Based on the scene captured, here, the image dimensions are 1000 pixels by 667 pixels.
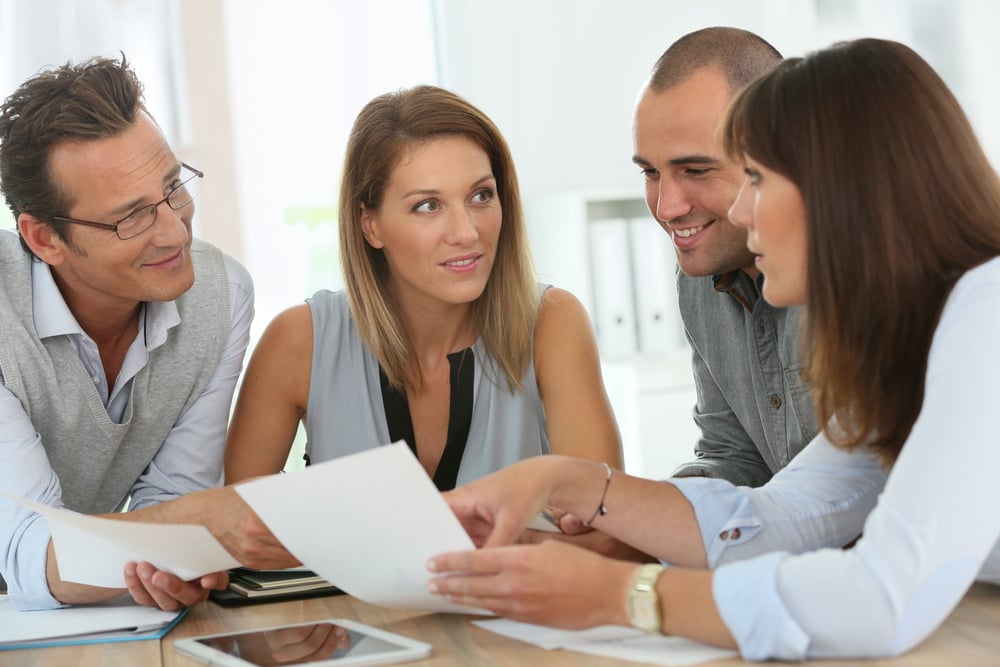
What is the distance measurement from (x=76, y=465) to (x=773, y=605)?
1.42 meters

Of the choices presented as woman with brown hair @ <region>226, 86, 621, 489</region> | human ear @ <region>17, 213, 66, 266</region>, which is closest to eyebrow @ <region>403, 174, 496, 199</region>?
woman with brown hair @ <region>226, 86, 621, 489</region>

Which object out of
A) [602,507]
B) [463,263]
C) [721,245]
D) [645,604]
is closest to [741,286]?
[721,245]

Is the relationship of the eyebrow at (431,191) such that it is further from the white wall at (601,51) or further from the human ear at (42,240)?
the white wall at (601,51)

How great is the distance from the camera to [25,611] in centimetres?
156

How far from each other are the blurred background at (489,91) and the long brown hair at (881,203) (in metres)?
3.02

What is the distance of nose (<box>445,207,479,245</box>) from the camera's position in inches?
82.5

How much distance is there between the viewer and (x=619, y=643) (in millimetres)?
1094

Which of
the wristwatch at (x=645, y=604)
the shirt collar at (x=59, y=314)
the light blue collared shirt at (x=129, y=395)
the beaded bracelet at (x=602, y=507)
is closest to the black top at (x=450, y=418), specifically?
the light blue collared shirt at (x=129, y=395)

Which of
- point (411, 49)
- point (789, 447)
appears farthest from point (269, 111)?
point (789, 447)

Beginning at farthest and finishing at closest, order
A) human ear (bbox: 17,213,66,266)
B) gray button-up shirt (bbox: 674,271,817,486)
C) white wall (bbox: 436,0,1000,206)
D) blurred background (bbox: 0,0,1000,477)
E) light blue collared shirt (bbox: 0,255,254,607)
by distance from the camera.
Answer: white wall (bbox: 436,0,1000,206) < blurred background (bbox: 0,0,1000,477) < human ear (bbox: 17,213,66,266) < gray button-up shirt (bbox: 674,271,817,486) < light blue collared shirt (bbox: 0,255,254,607)

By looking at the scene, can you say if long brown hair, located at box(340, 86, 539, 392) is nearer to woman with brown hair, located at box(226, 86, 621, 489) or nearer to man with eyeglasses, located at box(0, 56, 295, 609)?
woman with brown hair, located at box(226, 86, 621, 489)

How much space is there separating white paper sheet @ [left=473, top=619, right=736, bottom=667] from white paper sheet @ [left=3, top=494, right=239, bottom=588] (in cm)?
41

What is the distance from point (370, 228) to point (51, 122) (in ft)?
2.07

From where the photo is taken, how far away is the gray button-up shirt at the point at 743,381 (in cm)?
188
